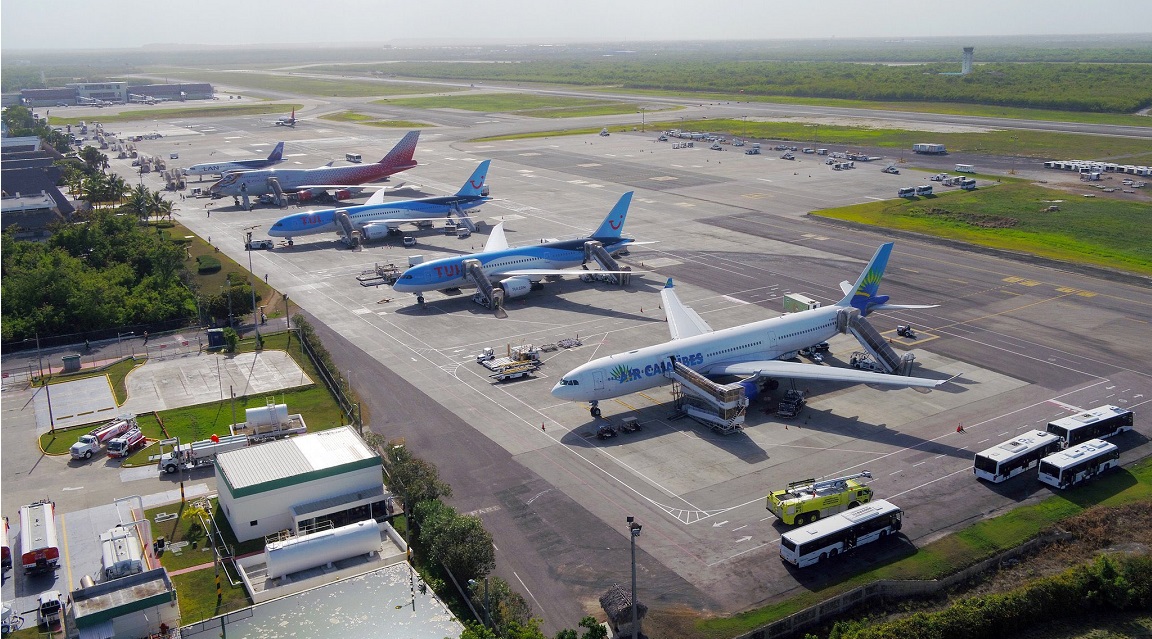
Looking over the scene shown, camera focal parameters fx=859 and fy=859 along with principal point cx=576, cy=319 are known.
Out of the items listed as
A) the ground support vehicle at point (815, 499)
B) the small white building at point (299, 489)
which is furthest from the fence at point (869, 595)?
the small white building at point (299, 489)

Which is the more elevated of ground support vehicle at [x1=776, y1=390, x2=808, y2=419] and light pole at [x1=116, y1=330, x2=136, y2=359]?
ground support vehicle at [x1=776, y1=390, x2=808, y2=419]

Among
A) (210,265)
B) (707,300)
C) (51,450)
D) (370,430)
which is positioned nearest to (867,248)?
(707,300)

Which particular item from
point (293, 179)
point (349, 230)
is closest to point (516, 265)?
point (349, 230)

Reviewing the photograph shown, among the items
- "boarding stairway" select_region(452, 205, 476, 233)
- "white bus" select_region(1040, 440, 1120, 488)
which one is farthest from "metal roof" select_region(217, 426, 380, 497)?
"boarding stairway" select_region(452, 205, 476, 233)

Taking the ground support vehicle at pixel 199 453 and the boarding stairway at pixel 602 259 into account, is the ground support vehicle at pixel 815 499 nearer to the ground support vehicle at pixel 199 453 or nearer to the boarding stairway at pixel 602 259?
the ground support vehicle at pixel 199 453

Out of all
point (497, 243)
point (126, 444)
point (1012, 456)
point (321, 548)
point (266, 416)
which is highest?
point (497, 243)

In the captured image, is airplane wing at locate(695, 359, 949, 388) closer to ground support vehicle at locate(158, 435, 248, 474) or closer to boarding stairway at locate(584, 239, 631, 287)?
boarding stairway at locate(584, 239, 631, 287)

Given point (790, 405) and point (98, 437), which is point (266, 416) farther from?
point (790, 405)
